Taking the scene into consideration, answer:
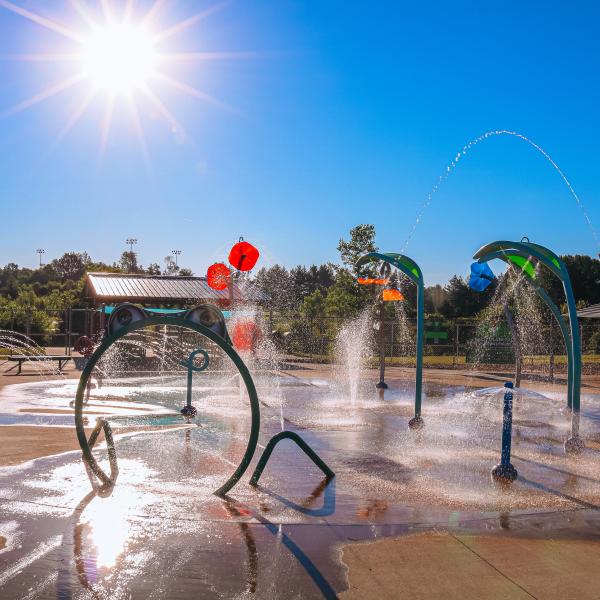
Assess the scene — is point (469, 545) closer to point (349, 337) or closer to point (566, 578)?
point (566, 578)

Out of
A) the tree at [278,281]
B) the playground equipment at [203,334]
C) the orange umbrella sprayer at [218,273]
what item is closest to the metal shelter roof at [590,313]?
the orange umbrella sprayer at [218,273]

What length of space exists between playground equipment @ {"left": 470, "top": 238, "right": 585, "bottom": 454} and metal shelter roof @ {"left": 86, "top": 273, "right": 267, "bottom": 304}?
694 inches

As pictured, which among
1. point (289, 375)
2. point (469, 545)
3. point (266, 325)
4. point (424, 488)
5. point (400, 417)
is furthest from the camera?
point (266, 325)

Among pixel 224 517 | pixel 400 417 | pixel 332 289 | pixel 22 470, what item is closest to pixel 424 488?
pixel 224 517

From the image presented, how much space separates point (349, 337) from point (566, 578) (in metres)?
25.8

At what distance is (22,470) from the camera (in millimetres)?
7020

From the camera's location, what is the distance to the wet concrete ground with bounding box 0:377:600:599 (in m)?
4.30

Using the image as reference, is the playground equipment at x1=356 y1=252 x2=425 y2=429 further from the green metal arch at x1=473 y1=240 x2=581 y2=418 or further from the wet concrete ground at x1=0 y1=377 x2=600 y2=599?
the green metal arch at x1=473 y1=240 x2=581 y2=418

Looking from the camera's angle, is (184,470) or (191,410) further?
(191,410)

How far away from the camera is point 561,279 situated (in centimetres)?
885

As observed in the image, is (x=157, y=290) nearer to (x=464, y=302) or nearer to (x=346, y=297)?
(x=346, y=297)

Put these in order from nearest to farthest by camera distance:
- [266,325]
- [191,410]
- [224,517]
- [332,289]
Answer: [224,517], [191,410], [266,325], [332,289]

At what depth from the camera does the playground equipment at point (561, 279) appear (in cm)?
861

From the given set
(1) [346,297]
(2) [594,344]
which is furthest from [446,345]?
(2) [594,344]
